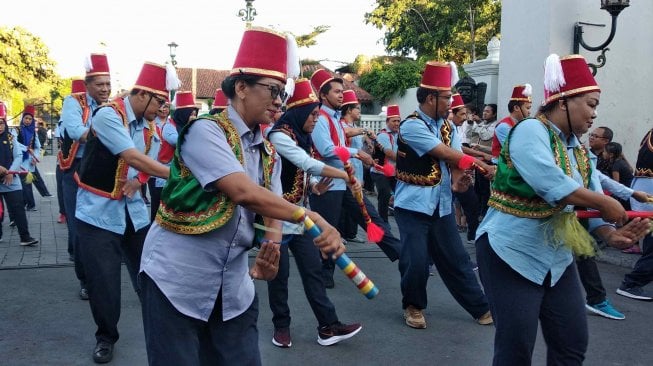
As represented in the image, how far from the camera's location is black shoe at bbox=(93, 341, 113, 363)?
4.47m

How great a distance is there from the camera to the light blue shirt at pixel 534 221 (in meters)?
2.92

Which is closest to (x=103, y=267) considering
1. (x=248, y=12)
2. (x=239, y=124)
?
(x=239, y=124)

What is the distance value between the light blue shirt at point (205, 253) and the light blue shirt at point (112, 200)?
1616 millimetres

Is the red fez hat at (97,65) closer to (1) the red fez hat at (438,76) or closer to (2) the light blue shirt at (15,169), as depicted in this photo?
(1) the red fez hat at (438,76)

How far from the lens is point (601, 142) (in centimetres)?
861

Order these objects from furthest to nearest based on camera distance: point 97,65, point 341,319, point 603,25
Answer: point 603,25 < point 341,319 < point 97,65

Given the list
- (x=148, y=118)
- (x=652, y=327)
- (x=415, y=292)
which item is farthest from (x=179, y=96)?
(x=652, y=327)

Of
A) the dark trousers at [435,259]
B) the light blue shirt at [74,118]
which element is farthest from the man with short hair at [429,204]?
the light blue shirt at [74,118]

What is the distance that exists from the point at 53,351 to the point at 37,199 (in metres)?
11.1

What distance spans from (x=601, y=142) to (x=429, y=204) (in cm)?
454

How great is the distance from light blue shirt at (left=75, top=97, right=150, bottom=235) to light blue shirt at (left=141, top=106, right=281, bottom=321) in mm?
1616

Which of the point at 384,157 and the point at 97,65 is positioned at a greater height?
the point at 97,65

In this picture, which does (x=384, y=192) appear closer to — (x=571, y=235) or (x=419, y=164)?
(x=419, y=164)

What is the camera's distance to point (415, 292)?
5.36 m
